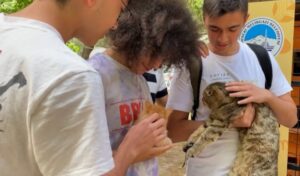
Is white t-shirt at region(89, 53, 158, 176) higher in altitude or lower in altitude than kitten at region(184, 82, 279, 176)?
higher

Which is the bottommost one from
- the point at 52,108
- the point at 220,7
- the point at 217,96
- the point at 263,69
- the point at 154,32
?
the point at 217,96

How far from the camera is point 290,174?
3910 mm

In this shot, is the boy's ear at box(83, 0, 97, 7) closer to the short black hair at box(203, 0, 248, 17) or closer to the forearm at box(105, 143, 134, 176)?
the forearm at box(105, 143, 134, 176)

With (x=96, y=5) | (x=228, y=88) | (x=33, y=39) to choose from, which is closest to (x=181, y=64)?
(x=228, y=88)

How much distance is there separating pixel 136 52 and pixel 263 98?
31.8 inches

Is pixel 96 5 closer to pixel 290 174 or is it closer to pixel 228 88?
pixel 228 88

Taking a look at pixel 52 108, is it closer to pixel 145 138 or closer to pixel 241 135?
pixel 145 138

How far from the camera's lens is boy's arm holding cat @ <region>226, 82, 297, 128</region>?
6.24 ft

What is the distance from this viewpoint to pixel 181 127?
2102 mm

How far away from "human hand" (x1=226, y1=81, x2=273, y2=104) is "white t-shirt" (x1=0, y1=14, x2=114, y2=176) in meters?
1.17

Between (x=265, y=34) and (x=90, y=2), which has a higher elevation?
(x=90, y=2)

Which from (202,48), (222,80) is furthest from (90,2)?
Result: (222,80)

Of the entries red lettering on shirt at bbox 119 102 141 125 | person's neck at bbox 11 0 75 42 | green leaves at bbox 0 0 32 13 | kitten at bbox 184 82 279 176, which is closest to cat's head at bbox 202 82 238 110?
kitten at bbox 184 82 279 176

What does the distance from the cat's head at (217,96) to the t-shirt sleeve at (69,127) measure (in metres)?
1.18
